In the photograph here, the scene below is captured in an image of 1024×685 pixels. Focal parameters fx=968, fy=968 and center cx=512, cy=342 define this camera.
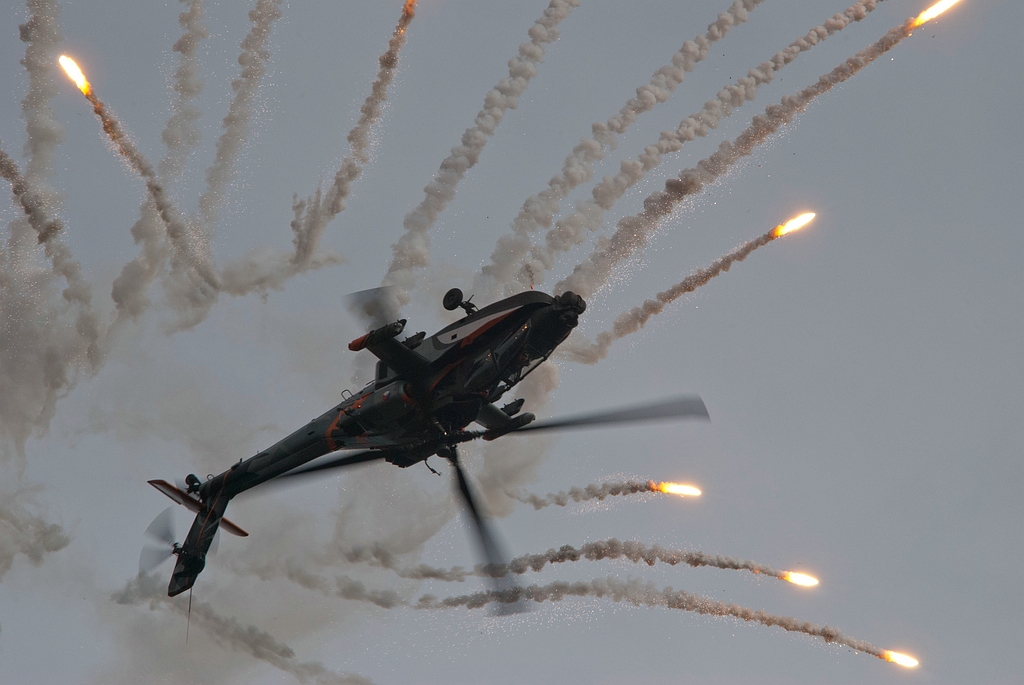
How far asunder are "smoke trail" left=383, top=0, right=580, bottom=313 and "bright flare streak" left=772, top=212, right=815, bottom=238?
38.1 feet

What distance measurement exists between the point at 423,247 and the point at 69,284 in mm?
17460

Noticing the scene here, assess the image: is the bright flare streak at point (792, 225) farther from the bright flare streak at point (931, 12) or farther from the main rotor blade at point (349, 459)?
the main rotor blade at point (349, 459)

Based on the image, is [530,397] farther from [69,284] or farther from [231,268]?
[69,284]

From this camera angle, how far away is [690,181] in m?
36.4

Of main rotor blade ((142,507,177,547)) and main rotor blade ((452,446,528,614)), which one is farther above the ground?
main rotor blade ((142,507,177,547))

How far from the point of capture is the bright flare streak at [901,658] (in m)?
36.5

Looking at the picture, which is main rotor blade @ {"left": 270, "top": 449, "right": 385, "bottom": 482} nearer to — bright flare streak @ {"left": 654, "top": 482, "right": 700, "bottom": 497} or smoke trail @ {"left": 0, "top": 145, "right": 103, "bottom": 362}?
bright flare streak @ {"left": 654, "top": 482, "right": 700, "bottom": 497}

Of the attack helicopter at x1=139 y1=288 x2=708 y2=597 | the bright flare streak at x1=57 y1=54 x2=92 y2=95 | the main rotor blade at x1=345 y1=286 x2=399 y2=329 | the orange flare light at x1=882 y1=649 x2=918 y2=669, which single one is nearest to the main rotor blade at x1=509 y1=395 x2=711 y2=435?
the attack helicopter at x1=139 y1=288 x2=708 y2=597

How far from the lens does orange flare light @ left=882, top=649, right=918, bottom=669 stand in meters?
36.5

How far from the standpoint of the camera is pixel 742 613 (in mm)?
39625

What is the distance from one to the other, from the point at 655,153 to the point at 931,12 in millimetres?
10831

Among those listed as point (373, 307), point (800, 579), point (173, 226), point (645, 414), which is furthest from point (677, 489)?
point (173, 226)

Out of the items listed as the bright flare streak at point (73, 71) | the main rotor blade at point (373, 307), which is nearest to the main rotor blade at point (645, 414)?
the main rotor blade at point (373, 307)

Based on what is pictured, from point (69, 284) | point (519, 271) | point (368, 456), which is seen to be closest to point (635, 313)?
point (519, 271)
